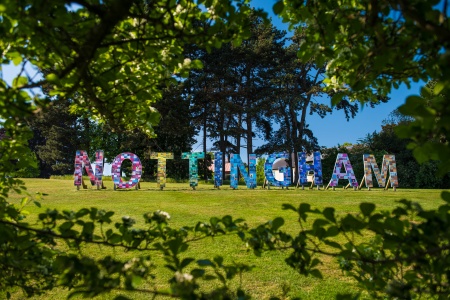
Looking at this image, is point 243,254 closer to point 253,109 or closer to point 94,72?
point 94,72

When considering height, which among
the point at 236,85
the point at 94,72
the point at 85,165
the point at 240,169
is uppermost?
the point at 236,85

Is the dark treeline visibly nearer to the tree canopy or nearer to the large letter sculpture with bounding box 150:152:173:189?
the large letter sculpture with bounding box 150:152:173:189

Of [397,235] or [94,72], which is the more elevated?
[94,72]

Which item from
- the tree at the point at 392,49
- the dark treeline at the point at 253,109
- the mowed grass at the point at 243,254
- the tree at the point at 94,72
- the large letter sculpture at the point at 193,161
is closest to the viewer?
the tree at the point at 392,49

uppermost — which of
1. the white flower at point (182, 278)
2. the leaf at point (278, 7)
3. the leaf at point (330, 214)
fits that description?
the leaf at point (278, 7)

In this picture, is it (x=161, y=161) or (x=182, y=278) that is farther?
(x=161, y=161)

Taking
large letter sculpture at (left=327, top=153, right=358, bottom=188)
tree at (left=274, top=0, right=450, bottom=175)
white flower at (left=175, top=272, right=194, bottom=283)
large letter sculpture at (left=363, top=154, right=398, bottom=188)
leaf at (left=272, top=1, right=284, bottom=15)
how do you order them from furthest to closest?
1. large letter sculpture at (left=363, top=154, right=398, bottom=188)
2. large letter sculpture at (left=327, top=153, right=358, bottom=188)
3. leaf at (left=272, top=1, right=284, bottom=15)
4. white flower at (left=175, top=272, right=194, bottom=283)
5. tree at (left=274, top=0, right=450, bottom=175)

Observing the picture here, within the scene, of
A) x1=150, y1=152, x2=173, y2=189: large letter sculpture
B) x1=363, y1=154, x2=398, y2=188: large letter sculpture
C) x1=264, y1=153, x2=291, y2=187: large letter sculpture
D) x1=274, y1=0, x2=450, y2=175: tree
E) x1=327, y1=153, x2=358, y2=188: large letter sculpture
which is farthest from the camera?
x1=363, y1=154, x2=398, y2=188: large letter sculpture

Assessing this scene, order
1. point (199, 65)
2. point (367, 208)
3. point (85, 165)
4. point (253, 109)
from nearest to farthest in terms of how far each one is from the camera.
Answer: point (367, 208) < point (199, 65) < point (85, 165) < point (253, 109)

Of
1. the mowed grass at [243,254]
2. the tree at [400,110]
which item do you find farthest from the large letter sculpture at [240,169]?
the tree at [400,110]

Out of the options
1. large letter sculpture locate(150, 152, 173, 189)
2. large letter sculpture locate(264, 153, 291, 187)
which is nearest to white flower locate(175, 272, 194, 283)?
large letter sculpture locate(150, 152, 173, 189)

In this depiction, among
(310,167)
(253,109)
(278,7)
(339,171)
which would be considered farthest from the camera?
(253,109)

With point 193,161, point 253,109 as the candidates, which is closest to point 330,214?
point 193,161

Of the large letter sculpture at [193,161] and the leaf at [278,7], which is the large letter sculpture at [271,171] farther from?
the leaf at [278,7]
